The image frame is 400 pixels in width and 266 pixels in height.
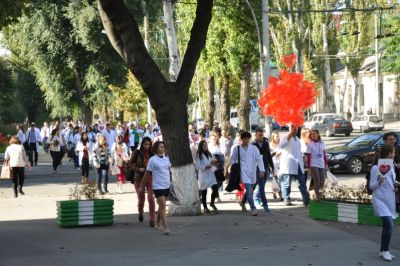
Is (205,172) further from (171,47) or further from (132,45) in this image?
(171,47)

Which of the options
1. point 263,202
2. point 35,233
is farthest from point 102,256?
point 263,202

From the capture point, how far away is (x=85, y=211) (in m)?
14.2

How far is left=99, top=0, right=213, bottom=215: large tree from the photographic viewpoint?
15.2m

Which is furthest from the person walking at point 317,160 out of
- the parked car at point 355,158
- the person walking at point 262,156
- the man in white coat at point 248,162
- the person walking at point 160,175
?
the parked car at point 355,158

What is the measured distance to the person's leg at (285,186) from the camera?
17312mm

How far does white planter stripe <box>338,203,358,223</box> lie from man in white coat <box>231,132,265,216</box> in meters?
2.00

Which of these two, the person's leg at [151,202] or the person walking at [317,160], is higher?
the person walking at [317,160]

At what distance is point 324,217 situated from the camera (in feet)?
48.3

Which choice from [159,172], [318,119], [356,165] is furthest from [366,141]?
[318,119]

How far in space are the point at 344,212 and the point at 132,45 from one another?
5.33 metres

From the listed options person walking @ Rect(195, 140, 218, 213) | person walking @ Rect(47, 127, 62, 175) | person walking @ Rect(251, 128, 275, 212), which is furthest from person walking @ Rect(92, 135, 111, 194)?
person walking @ Rect(47, 127, 62, 175)

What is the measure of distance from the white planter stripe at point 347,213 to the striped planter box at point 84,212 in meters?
4.38

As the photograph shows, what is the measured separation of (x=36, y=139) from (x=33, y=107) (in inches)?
1903

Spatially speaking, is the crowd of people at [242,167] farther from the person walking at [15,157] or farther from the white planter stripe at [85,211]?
the white planter stripe at [85,211]
